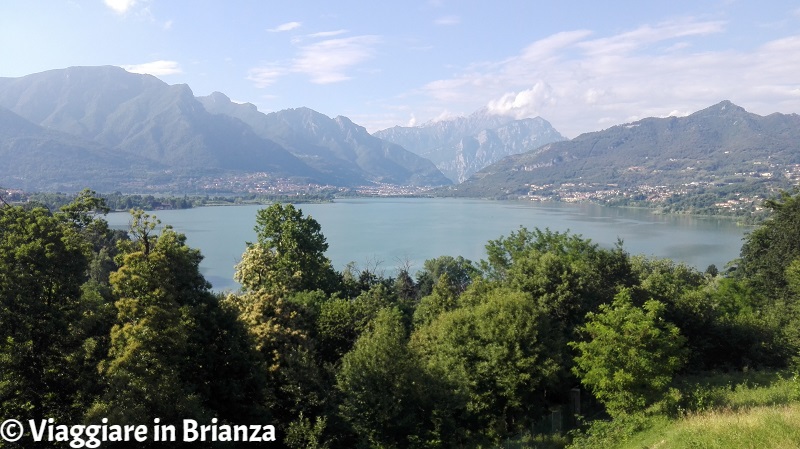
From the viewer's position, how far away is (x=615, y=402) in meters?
11.0

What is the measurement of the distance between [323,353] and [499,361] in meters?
5.37

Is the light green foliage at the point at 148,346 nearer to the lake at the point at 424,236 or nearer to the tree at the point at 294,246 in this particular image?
the tree at the point at 294,246

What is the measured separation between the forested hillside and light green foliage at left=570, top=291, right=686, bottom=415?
3cm

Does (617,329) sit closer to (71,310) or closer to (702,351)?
(702,351)

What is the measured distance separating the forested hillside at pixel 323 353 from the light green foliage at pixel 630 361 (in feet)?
0.10

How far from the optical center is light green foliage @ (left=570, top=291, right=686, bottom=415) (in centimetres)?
1080

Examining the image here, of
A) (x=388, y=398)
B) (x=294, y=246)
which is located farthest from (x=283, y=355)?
(x=294, y=246)

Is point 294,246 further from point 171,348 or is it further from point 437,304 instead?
Answer: point 171,348

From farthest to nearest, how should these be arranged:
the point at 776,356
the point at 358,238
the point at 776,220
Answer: the point at 358,238 < the point at 776,220 < the point at 776,356

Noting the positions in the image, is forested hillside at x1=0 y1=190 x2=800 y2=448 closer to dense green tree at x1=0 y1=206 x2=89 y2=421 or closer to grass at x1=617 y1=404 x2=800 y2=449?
dense green tree at x1=0 y1=206 x2=89 y2=421

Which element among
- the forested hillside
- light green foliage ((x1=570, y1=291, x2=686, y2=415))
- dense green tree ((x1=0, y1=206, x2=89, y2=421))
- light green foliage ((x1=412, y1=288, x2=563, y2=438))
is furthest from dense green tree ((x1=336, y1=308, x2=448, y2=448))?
dense green tree ((x1=0, y1=206, x2=89, y2=421))

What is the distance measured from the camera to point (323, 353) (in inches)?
603

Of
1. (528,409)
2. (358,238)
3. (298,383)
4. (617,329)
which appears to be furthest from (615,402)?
(358,238)

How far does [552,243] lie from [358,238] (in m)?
53.9
